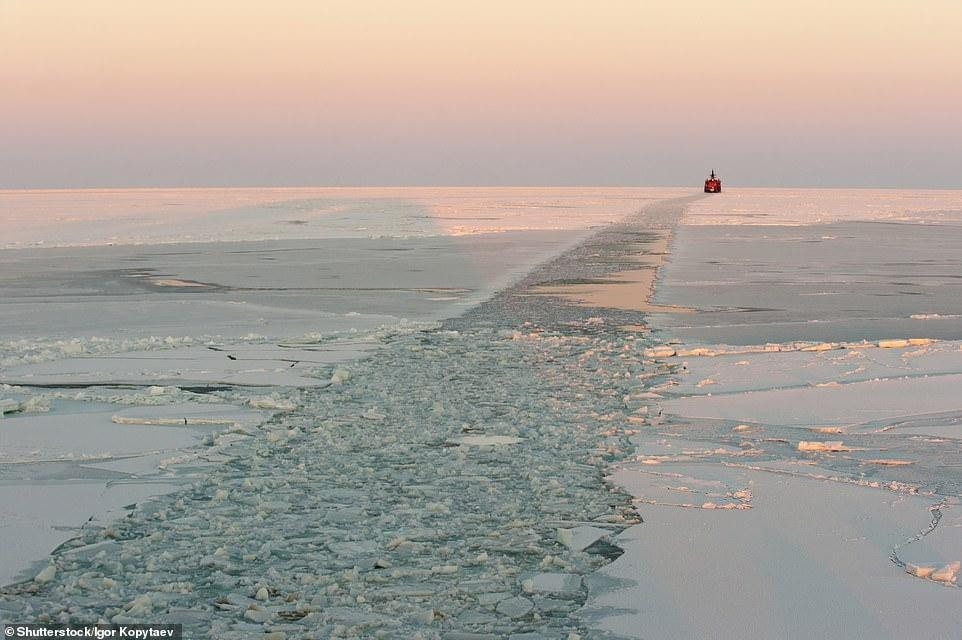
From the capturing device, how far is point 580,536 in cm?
437

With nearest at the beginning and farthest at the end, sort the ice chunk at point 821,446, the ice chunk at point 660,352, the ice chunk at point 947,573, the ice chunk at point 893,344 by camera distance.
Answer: the ice chunk at point 947,573, the ice chunk at point 821,446, the ice chunk at point 660,352, the ice chunk at point 893,344

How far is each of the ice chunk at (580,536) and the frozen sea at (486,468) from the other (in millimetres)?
13

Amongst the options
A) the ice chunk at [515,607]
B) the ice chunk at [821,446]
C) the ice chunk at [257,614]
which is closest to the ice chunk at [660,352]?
the ice chunk at [821,446]

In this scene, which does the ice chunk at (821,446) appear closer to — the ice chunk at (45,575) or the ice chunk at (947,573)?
the ice chunk at (947,573)

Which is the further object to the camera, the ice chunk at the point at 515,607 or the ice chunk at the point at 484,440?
→ the ice chunk at the point at 484,440

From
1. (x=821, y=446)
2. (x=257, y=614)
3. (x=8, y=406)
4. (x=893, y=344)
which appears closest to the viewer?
(x=257, y=614)

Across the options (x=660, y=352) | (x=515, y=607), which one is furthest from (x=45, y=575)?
(x=660, y=352)

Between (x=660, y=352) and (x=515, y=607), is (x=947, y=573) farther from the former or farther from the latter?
(x=660, y=352)

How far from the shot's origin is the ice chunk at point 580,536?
14.0 ft

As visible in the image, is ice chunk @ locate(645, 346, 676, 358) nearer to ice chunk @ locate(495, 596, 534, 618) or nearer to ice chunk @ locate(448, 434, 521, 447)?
ice chunk @ locate(448, 434, 521, 447)

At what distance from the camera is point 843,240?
2975 centimetres

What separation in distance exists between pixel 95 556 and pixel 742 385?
16.3ft

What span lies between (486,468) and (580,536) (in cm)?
115

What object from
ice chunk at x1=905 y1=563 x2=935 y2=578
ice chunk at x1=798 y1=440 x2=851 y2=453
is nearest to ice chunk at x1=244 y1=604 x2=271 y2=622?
ice chunk at x1=905 y1=563 x2=935 y2=578
